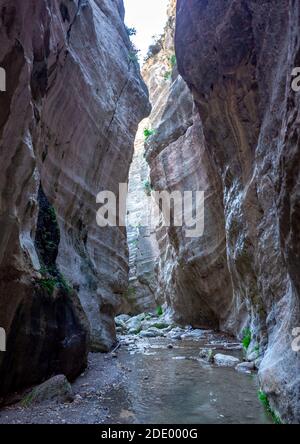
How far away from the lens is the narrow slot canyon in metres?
4.96

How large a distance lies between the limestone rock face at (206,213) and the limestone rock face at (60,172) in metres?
3.28

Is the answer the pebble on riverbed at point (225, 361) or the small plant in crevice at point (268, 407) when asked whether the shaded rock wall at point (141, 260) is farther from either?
the small plant in crevice at point (268, 407)

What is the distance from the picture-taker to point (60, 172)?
10.1 metres

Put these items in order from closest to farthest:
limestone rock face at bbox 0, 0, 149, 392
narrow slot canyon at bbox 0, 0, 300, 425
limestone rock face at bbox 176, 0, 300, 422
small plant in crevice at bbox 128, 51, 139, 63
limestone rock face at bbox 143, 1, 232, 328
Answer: limestone rock face at bbox 176, 0, 300, 422, narrow slot canyon at bbox 0, 0, 300, 425, limestone rock face at bbox 0, 0, 149, 392, small plant in crevice at bbox 128, 51, 139, 63, limestone rock face at bbox 143, 1, 232, 328

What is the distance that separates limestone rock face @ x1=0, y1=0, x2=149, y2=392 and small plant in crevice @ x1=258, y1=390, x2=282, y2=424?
136 inches

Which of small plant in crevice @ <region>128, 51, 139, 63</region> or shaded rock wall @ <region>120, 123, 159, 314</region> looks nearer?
small plant in crevice @ <region>128, 51, 139, 63</region>

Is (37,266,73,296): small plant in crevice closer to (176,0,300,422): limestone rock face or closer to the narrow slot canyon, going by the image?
the narrow slot canyon

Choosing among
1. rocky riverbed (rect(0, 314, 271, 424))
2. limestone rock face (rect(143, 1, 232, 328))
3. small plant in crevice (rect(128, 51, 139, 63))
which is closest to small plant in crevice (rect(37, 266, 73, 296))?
rocky riverbed (rect(0, 314, 271, 424))

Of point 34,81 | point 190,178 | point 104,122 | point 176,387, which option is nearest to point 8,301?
point 176,387

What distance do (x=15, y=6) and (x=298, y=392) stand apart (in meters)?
5.39

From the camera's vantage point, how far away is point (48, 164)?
9484 mm

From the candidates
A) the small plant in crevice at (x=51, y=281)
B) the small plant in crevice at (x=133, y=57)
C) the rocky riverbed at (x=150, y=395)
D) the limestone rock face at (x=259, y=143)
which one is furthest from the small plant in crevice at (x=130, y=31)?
the rocky riverbed at (x=150, y=395)

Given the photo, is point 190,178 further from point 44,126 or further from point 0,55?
point 0,55

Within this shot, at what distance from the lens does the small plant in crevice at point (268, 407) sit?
4.62 metres
